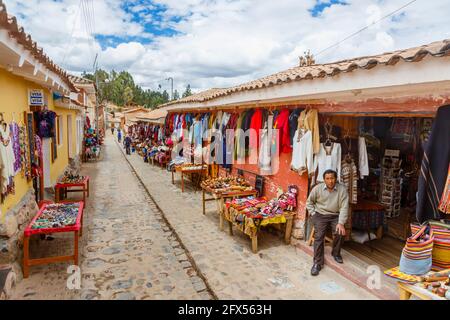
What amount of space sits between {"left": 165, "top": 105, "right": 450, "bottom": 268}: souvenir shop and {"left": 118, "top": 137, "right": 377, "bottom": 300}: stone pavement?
0.72m

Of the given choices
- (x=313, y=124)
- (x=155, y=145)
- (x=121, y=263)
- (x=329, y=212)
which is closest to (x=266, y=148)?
(x=313, y=124)

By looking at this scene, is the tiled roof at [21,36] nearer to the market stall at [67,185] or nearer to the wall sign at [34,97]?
the wall sign at [34,97]

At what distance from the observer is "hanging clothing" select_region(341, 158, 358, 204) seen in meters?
5.50

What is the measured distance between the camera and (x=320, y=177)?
216 inches

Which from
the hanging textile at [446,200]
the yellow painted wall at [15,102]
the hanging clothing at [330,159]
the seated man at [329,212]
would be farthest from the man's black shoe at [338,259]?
the yellow painted wall at [15,102]

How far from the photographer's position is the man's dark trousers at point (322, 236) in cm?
498

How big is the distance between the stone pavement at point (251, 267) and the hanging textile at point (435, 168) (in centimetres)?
142

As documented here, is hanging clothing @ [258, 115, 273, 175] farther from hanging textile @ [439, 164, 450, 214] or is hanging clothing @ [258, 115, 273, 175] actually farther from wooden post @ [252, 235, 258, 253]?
hanging textile @ [439, 164, 450, 214]

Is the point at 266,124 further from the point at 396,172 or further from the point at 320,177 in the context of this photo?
the point at 396,172

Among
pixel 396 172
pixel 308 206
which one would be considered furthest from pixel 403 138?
pixel 308 206

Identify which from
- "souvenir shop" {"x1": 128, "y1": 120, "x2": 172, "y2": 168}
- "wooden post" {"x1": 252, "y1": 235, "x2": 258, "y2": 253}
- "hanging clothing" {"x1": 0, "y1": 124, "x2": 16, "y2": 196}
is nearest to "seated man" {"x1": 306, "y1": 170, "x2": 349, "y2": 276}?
"wooden post" {"x1": 252, "y1": 235, "x2": 258, "y2": 253}

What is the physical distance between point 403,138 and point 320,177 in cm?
337

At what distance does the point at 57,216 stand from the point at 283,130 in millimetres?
4512

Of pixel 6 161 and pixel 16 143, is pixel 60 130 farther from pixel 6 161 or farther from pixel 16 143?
pixel 6 161
